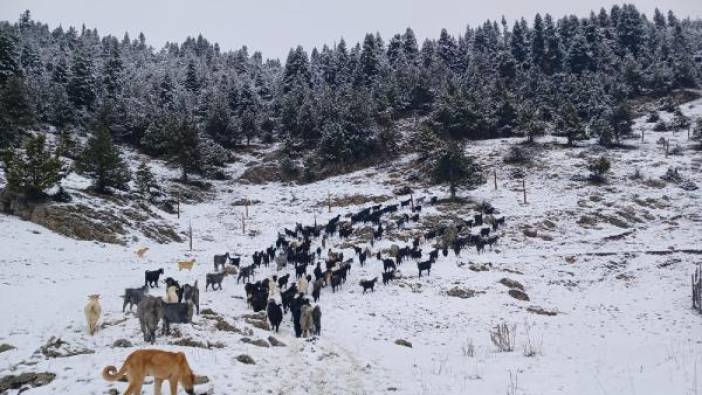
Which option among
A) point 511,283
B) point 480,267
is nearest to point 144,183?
point 480,267

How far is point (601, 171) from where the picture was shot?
171 feet

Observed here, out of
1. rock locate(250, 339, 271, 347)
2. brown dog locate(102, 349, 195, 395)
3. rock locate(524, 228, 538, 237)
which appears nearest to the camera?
brown dog locate(102, 349, 195, 395)

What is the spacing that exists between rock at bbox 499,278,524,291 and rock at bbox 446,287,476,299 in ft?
9.20

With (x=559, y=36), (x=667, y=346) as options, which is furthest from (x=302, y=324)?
(x=559, y=36)

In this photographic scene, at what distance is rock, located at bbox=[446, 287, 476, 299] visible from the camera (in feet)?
81.3

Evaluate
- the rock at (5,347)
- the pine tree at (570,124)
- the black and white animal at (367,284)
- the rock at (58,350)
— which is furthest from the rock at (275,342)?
the pine tree at (570,124)

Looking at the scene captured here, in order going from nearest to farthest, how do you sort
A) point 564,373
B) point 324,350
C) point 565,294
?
1. point 564,373
2. point 324,350
3. point 565,294

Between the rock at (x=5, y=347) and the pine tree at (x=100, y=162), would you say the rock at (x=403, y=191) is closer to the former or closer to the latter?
the pine tree at (x=100, y=162)

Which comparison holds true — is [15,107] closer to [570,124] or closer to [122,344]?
[122,344]

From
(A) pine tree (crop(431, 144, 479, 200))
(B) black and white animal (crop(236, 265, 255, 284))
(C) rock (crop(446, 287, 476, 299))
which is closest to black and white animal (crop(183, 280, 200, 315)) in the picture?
(B) black and white animal (crop(236, 265, 255, 284))

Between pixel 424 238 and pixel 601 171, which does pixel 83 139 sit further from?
pixel 601 171

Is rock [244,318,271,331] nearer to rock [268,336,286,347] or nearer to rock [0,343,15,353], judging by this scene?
rock [268,336,286,347]

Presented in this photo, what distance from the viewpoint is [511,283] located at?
27.0 metres

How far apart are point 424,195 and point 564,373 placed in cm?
4077
